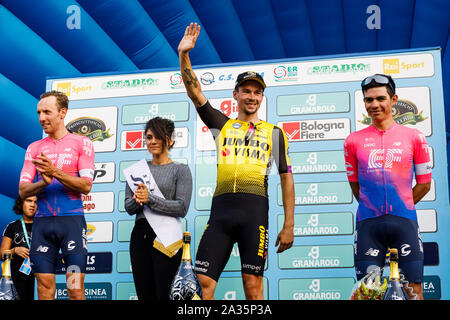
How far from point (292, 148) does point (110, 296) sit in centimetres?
242

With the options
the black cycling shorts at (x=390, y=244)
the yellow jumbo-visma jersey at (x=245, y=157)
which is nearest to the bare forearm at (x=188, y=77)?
the yellow jumbo-visma jersey at (x=245, y=157)

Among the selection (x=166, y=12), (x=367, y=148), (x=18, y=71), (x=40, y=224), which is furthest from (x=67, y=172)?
(x=166, y=12)

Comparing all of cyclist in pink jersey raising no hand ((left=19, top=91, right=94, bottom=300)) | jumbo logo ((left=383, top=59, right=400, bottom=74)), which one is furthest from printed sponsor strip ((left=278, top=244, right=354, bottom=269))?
cyclist in pink jersey raising no hand ((left=19, top=91, right=94, bottom=300))

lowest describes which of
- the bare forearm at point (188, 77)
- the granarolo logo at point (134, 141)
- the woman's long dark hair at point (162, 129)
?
Result: the woman's long dark hair at point (162, 129)

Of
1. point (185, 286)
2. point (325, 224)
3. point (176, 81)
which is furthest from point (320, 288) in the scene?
point (185, 286)

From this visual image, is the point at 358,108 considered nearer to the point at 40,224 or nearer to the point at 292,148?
the point at 292,148

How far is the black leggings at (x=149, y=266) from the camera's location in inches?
142

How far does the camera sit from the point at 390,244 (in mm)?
3303

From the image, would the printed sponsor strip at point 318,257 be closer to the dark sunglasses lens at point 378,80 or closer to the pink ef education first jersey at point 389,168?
the pink ef education first jersey at point 389,168

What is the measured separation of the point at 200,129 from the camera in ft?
18.1

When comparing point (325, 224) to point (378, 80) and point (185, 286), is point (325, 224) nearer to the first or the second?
point (378, 80)

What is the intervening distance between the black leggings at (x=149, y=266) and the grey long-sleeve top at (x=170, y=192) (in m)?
0.16

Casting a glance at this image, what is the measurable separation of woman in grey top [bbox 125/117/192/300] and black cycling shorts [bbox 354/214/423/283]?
1262mm

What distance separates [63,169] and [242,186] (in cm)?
123
